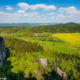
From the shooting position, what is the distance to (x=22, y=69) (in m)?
24.7

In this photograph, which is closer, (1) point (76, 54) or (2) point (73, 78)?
(2) point (73, 78)

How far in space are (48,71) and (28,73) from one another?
17.7ft

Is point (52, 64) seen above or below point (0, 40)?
below

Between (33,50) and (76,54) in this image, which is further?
(33,50)

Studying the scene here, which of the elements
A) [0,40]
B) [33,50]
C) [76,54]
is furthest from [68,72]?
[33,50]

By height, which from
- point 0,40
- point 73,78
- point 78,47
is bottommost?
point 73,78

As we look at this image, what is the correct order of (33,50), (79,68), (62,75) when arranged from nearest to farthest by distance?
(62,75) → (79,68) → (33,50)

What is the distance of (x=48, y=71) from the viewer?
25.3 meters

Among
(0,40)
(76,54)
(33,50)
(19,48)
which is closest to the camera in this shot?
(0,40)

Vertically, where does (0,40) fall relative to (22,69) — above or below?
above

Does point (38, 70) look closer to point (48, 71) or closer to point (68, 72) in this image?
point (48, 71)

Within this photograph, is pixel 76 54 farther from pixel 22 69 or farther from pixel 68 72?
pixel 22 69

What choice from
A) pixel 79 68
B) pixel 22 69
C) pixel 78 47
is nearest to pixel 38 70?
pixel 22 69

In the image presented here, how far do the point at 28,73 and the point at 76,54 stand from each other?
22.3m
